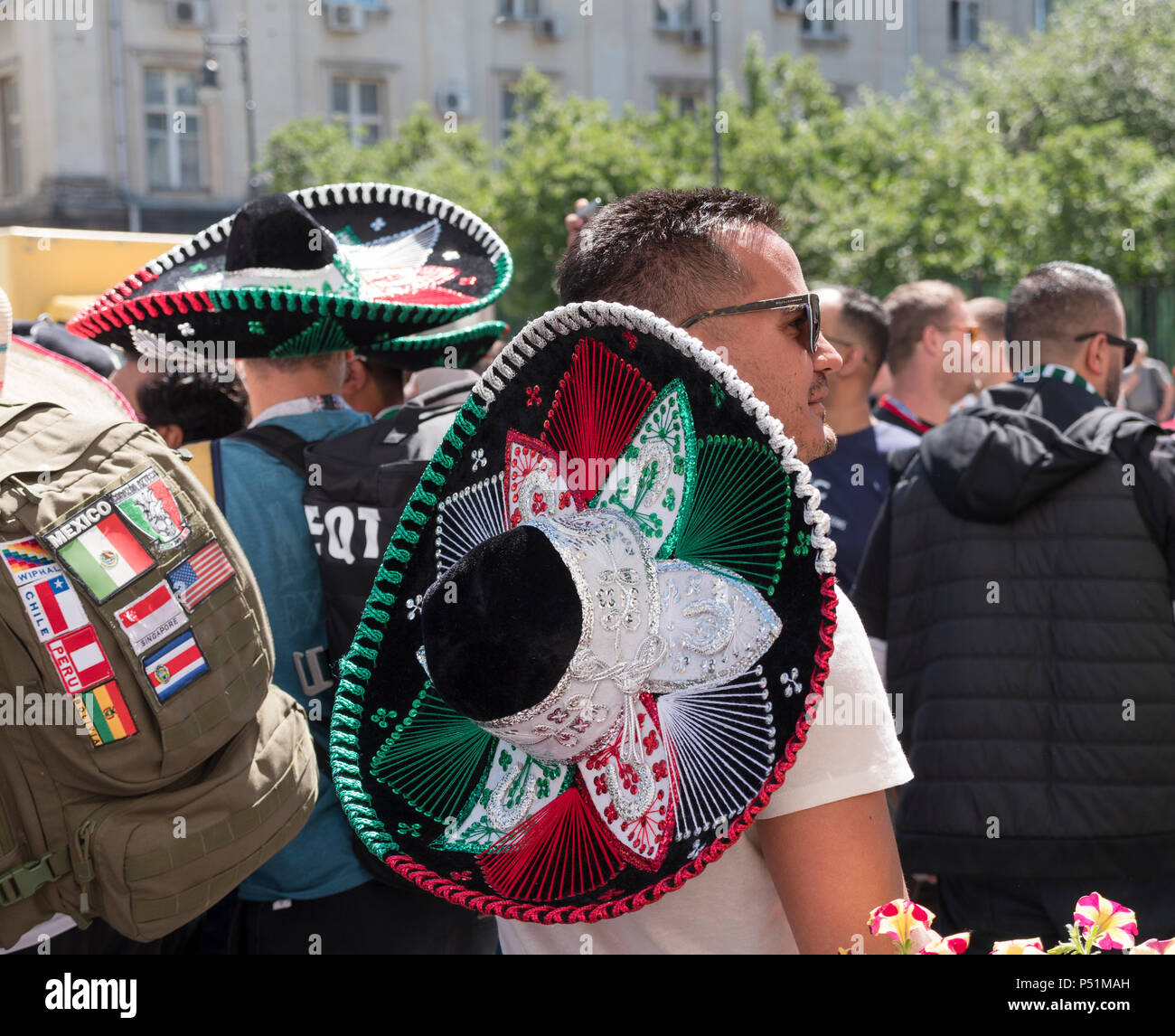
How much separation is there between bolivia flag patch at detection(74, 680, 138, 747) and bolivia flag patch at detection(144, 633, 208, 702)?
0.05 m

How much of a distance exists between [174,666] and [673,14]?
89.4 feet

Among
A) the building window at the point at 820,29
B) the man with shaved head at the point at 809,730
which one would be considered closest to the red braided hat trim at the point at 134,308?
the man with shaved head at the point at 809,730

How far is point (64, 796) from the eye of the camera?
185cm

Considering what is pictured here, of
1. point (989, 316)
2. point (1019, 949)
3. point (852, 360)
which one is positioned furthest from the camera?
point (989, 316)

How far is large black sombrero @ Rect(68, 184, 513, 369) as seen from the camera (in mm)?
2766

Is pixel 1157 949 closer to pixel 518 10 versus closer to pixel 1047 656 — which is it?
pixel 1047 656

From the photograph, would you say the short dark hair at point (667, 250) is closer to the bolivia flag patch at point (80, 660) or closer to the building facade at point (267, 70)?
→ the bolivia flag patch at point (80, 660)

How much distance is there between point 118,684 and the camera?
1817mm

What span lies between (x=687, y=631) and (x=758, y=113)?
59.9ft

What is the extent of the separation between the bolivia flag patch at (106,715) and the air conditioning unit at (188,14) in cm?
2473

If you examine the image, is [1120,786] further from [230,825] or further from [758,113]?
[758,113]

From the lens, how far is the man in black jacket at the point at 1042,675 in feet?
9.71

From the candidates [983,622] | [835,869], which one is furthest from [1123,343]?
[835,869]
